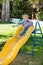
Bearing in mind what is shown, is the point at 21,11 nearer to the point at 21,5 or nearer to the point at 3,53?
the point at 21,5

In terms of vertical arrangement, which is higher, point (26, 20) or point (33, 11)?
point (26, 20)

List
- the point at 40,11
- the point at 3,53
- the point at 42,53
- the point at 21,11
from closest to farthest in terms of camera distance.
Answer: the point at 3,53 < the point at 42,53 < the point at 40,11 < the point at 21,11

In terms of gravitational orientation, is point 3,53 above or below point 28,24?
below

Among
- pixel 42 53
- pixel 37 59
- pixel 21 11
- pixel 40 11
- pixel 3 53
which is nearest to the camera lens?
pixel 3 53

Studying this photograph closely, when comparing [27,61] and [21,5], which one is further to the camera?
[21,5]

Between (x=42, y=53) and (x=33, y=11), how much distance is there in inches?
1075

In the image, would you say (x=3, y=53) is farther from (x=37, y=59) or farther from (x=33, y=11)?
(x=33, y=11)

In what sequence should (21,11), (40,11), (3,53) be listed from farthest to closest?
(21,11)
(40,11)
(3,53)

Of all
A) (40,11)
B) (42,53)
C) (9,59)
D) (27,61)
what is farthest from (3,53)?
(40,11)

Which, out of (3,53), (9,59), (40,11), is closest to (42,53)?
(3,53)

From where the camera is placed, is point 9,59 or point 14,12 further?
point 14,12

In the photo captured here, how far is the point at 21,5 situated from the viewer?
3541 cm

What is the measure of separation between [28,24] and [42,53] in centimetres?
148

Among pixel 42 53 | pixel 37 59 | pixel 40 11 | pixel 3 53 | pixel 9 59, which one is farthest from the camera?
pixel 40 11
